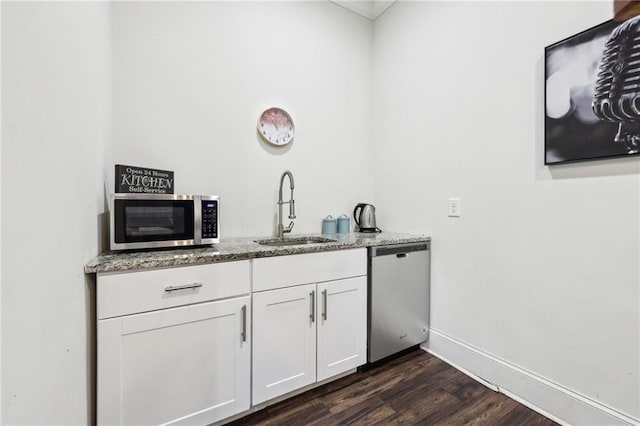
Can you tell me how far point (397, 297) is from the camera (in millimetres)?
1898

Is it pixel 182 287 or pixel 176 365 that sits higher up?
pixel 182 287

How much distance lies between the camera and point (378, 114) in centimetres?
258

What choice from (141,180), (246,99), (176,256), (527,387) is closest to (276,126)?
(246,99)

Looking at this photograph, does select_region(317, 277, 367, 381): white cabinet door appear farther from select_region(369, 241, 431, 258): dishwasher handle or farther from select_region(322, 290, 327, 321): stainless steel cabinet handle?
select_region(369, 241, 431, 258): dishwasher handle

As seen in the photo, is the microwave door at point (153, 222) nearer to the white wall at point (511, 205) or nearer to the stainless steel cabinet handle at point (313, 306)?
the stainless steel cabinet handle at point (313, 306)

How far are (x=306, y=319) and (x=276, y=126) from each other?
4.78 ft

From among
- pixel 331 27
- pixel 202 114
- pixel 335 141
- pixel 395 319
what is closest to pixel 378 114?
pixel 335 141

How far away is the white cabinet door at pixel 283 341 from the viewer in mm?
1409

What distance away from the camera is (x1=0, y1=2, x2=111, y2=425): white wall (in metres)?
0.56

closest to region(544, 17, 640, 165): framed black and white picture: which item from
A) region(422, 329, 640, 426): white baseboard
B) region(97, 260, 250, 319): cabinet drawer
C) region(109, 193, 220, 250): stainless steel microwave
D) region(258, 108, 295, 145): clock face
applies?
region(422, 329, 640, 426): white baseboard

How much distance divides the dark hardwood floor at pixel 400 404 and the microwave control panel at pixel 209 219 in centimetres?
99

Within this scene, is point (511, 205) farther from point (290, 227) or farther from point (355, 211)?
point (290, 227)

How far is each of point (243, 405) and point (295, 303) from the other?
1.80 ft

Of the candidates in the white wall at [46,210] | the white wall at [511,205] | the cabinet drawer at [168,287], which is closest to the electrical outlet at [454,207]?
the white wall at [511,205]
